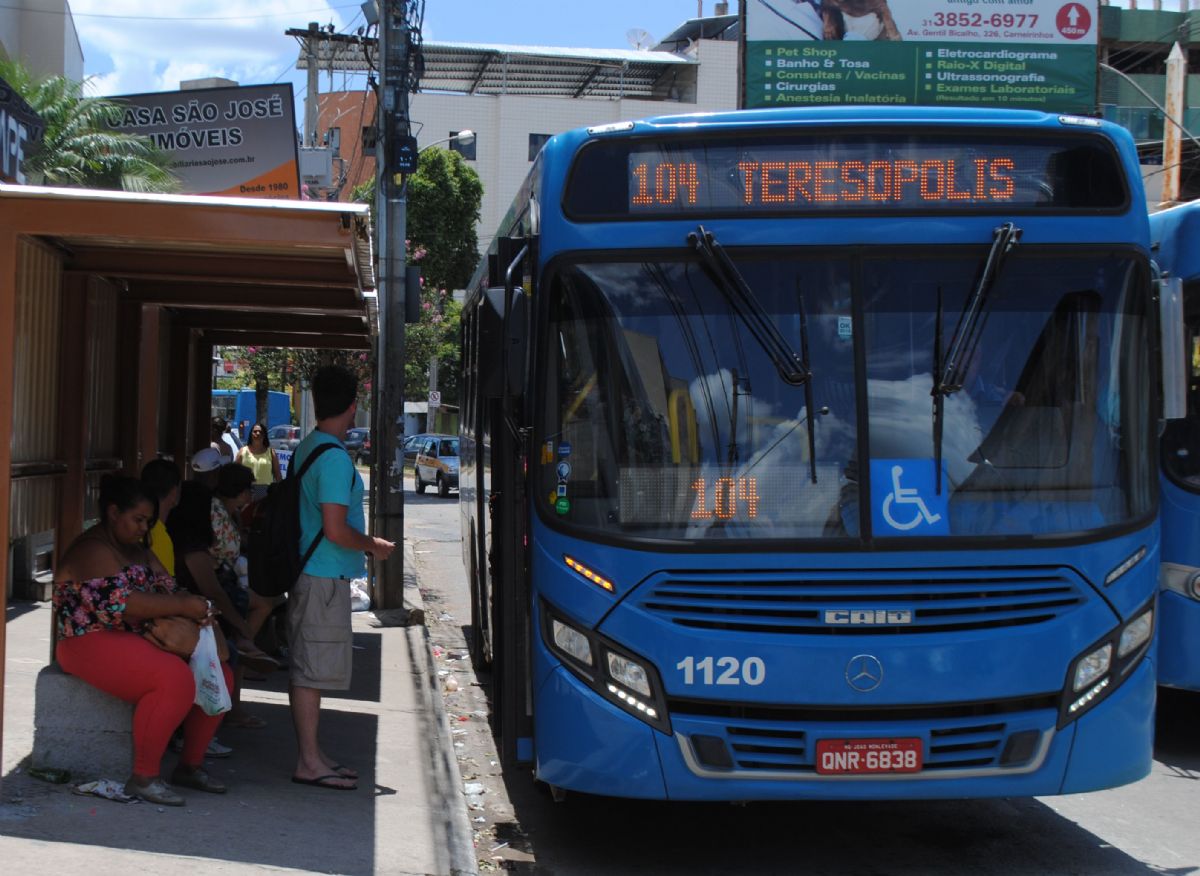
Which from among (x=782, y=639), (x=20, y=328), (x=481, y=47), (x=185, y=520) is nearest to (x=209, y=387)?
(x=185, y=520)

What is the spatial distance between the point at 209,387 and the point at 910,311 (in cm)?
905

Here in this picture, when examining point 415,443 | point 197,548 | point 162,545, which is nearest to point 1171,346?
point 162,545

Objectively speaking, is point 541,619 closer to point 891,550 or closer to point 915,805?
point 891,550

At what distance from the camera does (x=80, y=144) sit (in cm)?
2041

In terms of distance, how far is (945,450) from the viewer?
5891 mm

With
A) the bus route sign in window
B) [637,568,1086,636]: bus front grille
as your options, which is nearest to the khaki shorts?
[637,568,1086,636]: bus front grille

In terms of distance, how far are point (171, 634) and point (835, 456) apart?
3.00 meters

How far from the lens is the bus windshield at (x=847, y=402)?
5.86 m

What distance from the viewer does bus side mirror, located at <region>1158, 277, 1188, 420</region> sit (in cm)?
631

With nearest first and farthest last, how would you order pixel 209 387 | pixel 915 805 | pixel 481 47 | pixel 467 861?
pixel 467 861, pixel 915 805, pixel 209 387, pixel 481 47

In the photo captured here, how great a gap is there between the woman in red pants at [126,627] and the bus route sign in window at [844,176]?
2.41m

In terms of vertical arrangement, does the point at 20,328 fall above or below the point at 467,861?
above

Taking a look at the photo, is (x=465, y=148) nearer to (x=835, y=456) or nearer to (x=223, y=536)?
(x=223, y=536)

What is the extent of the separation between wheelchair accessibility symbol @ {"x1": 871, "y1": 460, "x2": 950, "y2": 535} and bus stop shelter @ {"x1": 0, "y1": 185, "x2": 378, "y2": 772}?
95.8 inches
